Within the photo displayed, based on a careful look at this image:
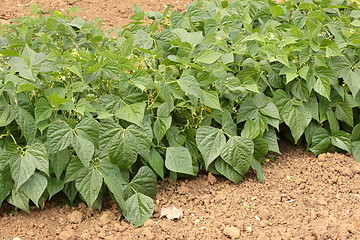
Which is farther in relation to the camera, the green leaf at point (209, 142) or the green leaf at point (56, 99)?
the green leaf at point (209, 142)

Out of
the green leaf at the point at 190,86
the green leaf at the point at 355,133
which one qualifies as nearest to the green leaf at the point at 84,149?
Answer: the green leaf at the point at 190,86

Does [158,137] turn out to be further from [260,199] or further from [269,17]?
[269,17]

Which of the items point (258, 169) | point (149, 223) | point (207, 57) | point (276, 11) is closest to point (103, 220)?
point (149, 223)

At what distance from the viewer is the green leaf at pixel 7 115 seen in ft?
8.42

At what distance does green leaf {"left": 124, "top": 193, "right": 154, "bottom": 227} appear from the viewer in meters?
2.66

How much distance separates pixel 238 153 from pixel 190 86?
0.48 metres

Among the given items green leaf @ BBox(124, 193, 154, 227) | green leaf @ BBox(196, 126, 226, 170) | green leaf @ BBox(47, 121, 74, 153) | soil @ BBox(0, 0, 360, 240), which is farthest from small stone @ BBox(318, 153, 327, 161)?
green leaf @ BBox(47, 121, 74, 153)

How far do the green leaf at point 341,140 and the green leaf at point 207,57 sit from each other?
1013 mm

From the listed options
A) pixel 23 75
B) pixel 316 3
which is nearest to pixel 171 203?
pixel 23 75

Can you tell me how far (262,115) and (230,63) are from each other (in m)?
0.40

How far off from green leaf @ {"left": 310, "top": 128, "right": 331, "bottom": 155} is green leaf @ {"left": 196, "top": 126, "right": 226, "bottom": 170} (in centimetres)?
76

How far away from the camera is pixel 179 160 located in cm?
287

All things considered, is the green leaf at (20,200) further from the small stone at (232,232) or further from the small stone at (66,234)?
the small stone at (232,232)

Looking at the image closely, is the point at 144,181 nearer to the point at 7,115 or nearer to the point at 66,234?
the point at 66,234
